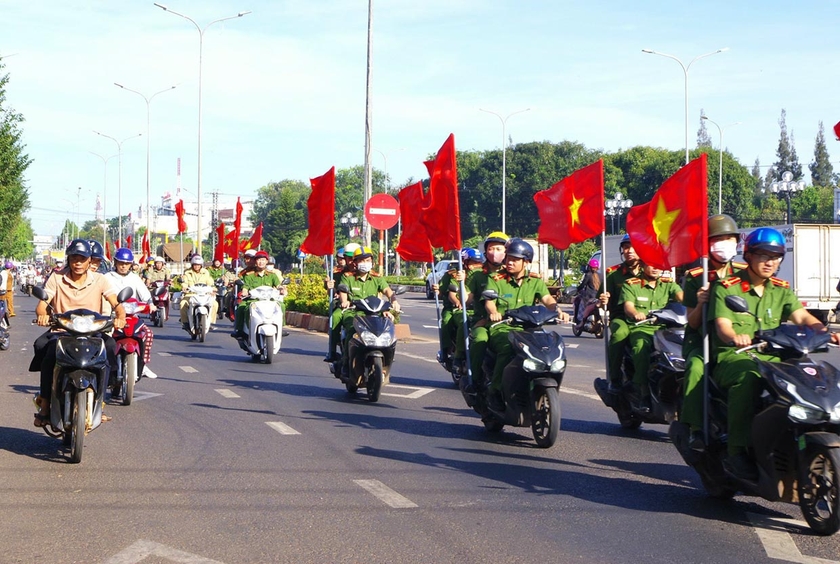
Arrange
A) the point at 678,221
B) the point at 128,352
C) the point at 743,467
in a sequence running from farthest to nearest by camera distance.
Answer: the point at 128,352, the point at 678,221, the point at 743,467

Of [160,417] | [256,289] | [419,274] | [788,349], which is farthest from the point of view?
[419,274]

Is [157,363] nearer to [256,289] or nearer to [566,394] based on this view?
[256,289]

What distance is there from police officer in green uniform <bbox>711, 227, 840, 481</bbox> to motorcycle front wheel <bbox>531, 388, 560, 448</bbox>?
6.95 feet

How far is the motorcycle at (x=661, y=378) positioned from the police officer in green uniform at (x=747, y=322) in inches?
67.5

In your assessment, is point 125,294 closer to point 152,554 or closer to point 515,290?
point 152,554

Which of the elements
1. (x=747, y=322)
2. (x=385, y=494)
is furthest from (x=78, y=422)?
(x=747, y=322)

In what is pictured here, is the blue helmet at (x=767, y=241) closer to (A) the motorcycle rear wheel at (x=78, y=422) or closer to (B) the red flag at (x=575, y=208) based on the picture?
(B) the red flag at (x=575, y=208)

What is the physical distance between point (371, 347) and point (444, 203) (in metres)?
1.75

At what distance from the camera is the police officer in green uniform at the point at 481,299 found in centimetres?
976

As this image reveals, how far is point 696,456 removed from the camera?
6.74 meters

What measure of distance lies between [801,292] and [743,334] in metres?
24.0

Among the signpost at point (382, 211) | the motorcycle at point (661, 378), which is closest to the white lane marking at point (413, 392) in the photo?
the motorcycle at point (661, 378)

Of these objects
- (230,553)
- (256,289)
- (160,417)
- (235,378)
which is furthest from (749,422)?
(256,289)

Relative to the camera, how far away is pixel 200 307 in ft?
70.9
